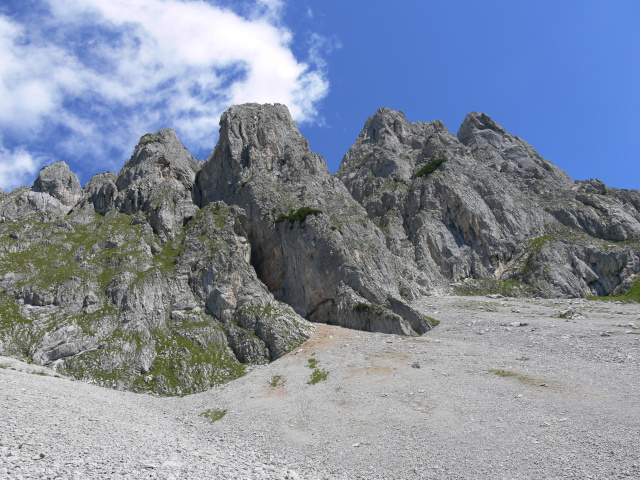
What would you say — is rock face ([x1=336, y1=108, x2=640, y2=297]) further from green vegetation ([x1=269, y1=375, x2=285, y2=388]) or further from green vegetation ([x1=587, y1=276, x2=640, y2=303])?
green vegetation ([x1=269, y1=375, x2=285, y2=388])

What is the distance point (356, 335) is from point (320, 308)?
12386mm

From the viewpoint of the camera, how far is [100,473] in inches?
701

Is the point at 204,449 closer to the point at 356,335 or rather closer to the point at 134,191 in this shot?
the point at 356,335

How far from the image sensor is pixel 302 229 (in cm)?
7094

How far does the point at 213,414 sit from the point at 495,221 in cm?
8646

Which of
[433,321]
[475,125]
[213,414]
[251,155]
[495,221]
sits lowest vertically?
[213,414]

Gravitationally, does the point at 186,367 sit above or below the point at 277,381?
above

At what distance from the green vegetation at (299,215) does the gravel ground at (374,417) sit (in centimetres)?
3016

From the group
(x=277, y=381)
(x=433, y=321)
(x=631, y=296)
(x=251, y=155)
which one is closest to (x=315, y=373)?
(x=277, y=381)

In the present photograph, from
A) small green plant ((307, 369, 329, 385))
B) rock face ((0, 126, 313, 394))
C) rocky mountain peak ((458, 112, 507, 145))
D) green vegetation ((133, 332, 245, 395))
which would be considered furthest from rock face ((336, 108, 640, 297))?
green vegetation ((133, 332, 245, 395))

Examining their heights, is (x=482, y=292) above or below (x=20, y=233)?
below

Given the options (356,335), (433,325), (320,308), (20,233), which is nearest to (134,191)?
(20,233)

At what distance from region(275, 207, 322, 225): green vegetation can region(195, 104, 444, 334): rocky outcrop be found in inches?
7.5

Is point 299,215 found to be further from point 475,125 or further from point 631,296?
point 475,125
